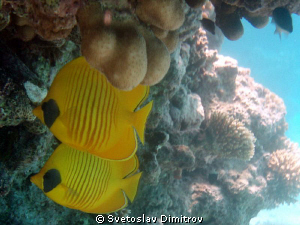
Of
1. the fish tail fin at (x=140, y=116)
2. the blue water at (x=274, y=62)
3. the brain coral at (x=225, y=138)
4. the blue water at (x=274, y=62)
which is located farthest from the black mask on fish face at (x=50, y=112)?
the blue water at (x=274, y=62)

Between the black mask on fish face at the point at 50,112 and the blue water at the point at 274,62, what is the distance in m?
28.4

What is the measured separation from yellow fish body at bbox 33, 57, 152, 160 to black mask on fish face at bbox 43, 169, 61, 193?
54 cm

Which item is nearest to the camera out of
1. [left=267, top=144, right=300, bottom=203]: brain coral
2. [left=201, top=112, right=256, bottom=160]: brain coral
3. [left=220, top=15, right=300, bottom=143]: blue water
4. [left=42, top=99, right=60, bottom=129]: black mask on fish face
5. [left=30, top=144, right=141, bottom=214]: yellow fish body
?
[left=42, top=99, right=60, bottom=129]: black mask on fish face

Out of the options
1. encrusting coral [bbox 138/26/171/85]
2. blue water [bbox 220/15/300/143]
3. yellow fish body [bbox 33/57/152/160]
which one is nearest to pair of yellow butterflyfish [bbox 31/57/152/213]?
yellow fish body [bbox 33/57/152/160]

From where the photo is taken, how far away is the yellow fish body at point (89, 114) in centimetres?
106

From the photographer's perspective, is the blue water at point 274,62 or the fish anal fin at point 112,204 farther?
the blue water at point 274,62

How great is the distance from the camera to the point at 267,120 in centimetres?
662

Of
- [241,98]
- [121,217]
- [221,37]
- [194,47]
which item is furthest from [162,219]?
[221,37]

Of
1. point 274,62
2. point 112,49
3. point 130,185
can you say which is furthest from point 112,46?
point 274,62

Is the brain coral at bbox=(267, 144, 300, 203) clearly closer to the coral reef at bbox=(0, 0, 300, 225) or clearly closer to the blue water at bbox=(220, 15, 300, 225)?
the coral reef at bbox=(0, 0, 300, 225)

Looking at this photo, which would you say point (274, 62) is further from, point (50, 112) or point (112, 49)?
point (50, 112)

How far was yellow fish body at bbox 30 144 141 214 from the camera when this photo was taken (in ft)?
5.08

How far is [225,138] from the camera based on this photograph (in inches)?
187

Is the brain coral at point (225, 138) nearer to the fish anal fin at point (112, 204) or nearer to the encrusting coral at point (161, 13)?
the fish anal fin at point (112, 204)
